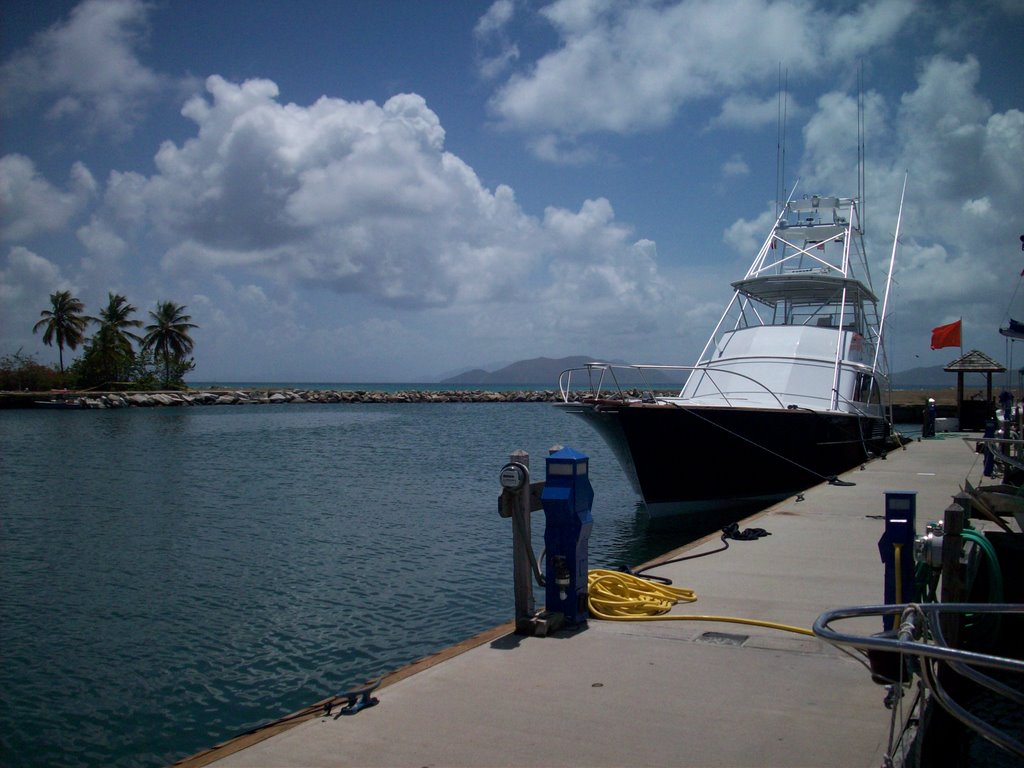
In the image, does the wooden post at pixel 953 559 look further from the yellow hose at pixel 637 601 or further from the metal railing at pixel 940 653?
the yellow hose at pixel 637 601

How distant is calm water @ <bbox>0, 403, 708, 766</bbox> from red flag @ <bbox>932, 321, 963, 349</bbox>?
15.9 meters

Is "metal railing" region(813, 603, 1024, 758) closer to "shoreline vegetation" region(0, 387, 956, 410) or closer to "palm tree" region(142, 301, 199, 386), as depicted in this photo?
"shoreline vegetation" region(0, 387, 956, 410)

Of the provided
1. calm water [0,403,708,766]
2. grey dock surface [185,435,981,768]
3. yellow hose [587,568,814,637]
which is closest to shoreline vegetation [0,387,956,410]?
calm water [0,403,708,766]

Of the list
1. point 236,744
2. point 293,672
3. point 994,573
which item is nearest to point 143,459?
point 293,672

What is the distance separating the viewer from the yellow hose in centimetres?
652

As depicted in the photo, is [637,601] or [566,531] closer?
[566,531]

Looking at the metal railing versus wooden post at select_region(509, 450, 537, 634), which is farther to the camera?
wooden post at select_region(509, 450, 537, 634)

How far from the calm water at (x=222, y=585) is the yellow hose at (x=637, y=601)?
2240mm

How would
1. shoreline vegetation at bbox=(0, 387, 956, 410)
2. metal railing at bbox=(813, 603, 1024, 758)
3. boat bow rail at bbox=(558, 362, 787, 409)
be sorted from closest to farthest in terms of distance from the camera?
metal railing at bbox=(813, 603, 1024, 758) < boat bow rail at bbox=(558, 362, 787, 409) < shoreline vegetation at bbox=(0, 387, 956, 410)

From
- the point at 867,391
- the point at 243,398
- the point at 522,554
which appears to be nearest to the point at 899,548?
the point at 522,554

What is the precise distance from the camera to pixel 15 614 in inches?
394

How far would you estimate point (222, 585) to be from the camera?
11.2m

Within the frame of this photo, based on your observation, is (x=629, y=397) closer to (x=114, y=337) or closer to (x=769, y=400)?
(x=769, y=400)

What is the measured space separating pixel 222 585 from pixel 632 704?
7937mm
